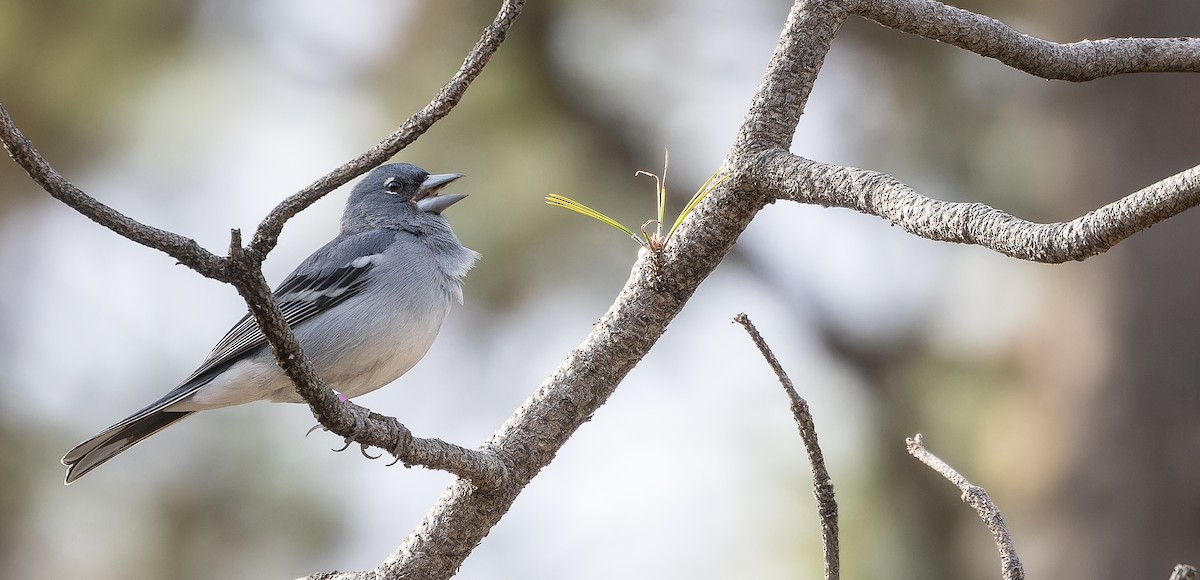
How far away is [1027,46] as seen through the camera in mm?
2453

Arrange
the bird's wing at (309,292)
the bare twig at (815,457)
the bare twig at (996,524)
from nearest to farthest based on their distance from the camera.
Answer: the bare twig at (996,524), the bare twig at (815,457), the bird's wing at (309,292)

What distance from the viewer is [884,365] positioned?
7.27m

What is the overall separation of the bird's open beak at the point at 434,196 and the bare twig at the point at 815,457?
2505 millimetres

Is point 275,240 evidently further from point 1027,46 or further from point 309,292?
point 309,292

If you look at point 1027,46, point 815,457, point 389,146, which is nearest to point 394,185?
point 389,146

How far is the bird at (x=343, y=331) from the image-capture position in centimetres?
376

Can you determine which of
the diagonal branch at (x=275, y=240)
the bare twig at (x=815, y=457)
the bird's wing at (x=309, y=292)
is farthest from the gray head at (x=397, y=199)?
the bare twig at (x=815, y=457)

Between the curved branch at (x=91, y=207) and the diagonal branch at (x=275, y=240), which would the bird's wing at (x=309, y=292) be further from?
the curved branch at (x=91, y=207)

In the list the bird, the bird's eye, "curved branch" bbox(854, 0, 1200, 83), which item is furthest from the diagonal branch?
the bird's eye

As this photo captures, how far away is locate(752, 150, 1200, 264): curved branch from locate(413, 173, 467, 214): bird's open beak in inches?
97.8

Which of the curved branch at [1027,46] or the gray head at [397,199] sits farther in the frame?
the gray head at [397,199]

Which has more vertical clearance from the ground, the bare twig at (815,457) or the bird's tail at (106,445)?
the bare twig at (815,457)

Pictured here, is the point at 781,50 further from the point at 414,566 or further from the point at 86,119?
the point at 86,119

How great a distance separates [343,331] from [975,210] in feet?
8.41
